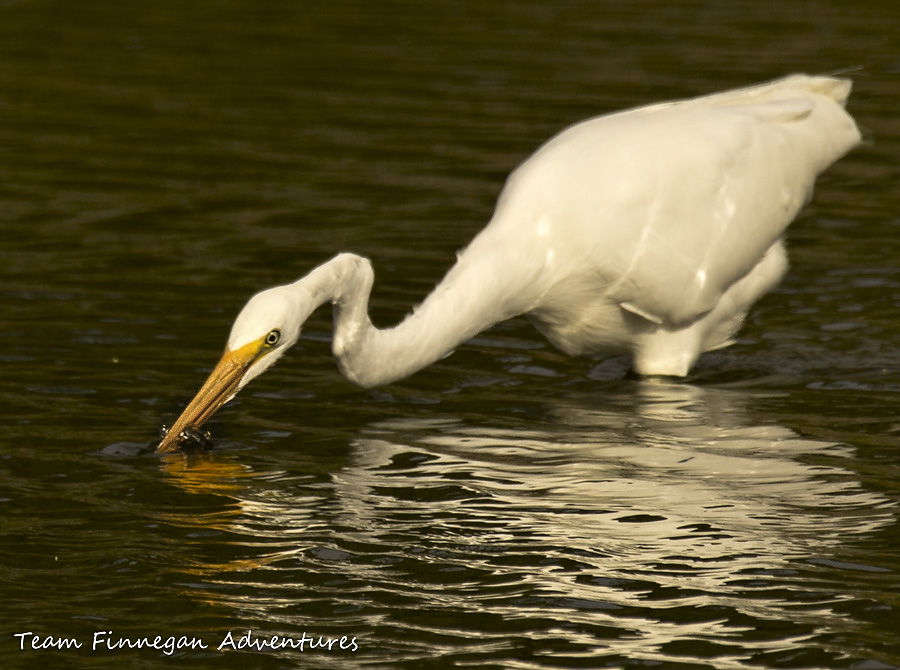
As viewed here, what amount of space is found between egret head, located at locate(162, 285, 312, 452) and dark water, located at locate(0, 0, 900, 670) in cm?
53

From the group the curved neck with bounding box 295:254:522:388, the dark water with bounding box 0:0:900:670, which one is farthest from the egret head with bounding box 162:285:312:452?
the dark water with bounding box 0:0:900:670

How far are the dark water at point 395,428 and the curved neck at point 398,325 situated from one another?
0.53 meters

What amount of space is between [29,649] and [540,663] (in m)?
2.09

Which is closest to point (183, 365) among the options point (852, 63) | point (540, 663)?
point (540, 663)

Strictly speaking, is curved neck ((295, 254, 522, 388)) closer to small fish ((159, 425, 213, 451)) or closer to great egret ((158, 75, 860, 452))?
great egret ((158, 75, 860, 452))

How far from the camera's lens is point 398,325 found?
8.45m

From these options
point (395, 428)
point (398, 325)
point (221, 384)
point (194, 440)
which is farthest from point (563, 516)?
point (194, 440)

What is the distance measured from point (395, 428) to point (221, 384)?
169 centimetres

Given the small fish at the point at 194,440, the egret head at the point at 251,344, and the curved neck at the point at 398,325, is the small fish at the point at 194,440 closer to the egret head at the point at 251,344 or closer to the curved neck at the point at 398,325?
the egret head at the point at 251,344

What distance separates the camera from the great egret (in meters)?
8.51

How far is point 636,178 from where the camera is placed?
934cm

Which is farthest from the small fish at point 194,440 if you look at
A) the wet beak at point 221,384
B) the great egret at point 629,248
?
the wet beak at point 221,384

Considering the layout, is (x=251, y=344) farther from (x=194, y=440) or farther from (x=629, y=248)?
(x=629, y=248)

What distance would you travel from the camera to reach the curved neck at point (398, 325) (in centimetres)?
810
